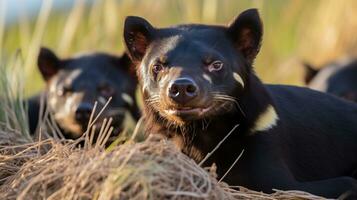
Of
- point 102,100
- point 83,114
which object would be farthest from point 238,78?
point 102,100

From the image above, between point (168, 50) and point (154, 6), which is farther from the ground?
point (168, 50)

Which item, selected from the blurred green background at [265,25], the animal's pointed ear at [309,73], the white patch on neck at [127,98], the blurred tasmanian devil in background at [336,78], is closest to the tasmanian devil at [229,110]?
the white patch on neck at [127,98]

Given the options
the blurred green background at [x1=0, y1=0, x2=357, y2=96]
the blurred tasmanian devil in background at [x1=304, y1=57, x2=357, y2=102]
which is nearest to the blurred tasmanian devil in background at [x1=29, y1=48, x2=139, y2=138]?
the blurred green background at [x1=0, y1=0, x2=357, y2=96]

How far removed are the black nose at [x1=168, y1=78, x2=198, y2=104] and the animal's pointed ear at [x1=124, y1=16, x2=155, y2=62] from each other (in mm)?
946

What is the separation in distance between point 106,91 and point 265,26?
482 cm

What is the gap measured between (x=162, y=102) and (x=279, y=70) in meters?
7.69

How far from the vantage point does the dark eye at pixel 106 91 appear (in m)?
10.4

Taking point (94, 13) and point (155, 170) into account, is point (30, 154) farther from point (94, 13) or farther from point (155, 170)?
point (94, 13)

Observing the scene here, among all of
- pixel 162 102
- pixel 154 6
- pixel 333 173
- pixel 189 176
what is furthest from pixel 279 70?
pixel 189 176

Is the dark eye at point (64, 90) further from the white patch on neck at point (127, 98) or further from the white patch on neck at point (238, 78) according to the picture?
the white patch on neck at point (238, 78)

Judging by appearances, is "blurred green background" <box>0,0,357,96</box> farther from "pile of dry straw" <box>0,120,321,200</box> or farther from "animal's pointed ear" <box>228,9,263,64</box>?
"pile of dry straw" <box>0,120,321,200</box>

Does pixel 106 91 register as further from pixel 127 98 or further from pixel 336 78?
pixel 336 78

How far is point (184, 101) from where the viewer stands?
670cm

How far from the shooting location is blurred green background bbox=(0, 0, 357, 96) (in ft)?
44.2
